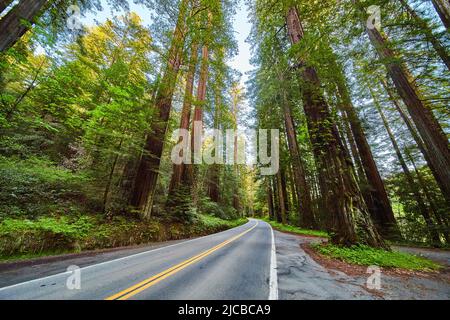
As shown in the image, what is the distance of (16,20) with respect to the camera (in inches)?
216

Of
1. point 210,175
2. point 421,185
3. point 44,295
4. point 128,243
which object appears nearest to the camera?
point 44,295

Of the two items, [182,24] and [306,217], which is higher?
[182,24]

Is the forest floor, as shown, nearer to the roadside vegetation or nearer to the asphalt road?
the asphalt road

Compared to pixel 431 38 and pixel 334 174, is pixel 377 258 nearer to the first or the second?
pixel 334 174

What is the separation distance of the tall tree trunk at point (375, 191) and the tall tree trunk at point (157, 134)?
8892mm

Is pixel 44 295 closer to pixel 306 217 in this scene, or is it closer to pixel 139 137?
pixel 139 137

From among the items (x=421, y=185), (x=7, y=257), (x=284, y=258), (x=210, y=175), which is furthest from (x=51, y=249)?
(x=421, y=185)

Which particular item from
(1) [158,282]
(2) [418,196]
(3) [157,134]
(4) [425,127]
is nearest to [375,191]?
(2) [418,196]

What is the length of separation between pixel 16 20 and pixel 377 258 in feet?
42.3

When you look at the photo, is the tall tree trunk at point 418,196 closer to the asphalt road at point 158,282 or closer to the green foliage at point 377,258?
the green foliage at point 377,258

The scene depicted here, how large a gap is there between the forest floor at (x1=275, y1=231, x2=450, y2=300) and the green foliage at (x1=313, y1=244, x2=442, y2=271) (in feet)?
0.78

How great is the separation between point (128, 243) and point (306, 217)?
1345 cm

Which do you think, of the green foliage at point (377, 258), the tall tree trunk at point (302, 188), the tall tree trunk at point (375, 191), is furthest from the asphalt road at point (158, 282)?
the tall tree trunk at point (302, 188)
